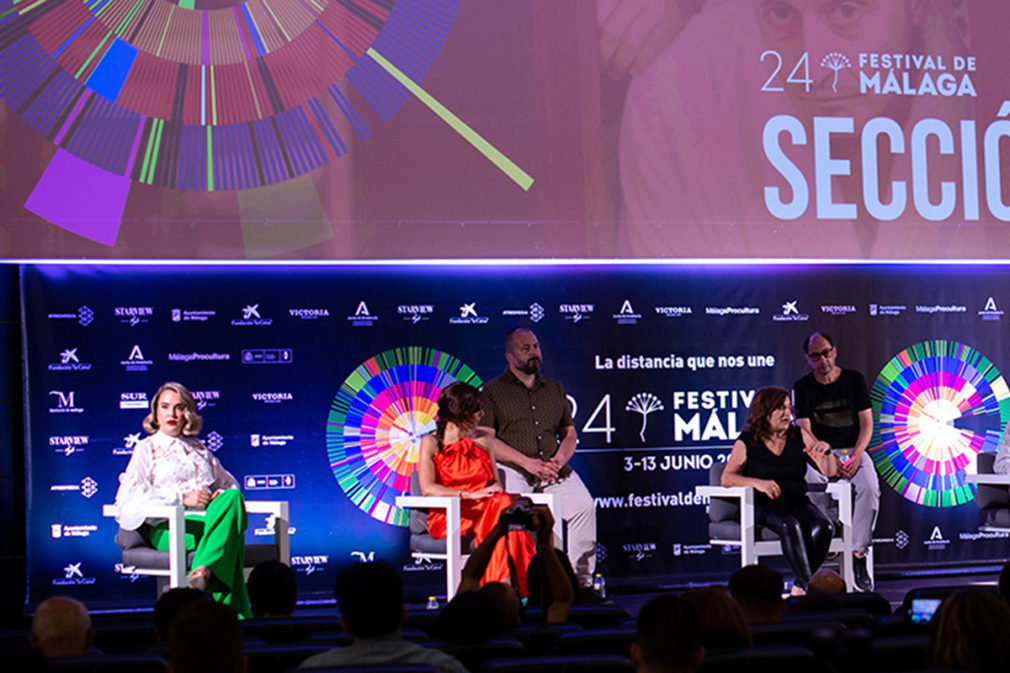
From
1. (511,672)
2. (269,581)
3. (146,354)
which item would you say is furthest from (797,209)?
(511,672)

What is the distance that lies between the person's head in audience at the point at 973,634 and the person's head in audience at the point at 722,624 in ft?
1.45

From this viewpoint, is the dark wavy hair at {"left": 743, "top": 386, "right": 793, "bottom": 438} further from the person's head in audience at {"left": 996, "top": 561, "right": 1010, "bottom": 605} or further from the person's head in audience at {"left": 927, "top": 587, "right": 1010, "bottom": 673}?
the person's head in audience at {"left": 927, "top": 587, "right": 1010, "bottom": 673}

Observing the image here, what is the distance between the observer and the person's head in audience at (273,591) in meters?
3.76

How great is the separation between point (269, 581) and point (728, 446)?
4.07m

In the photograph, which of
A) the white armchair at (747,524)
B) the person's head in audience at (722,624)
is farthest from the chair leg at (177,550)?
the person's head in audience at (722,624)

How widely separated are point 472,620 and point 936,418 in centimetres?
549

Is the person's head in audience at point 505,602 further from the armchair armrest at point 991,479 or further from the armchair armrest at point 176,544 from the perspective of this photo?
the armchair armrest at point 991,479

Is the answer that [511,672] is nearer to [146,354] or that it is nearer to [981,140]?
[146,354]

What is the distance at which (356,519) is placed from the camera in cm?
678

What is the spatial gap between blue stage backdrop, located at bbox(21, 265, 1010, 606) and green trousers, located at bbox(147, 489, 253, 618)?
115 cm

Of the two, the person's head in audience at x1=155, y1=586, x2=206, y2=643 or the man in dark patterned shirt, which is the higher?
the man in dark patterned shirt

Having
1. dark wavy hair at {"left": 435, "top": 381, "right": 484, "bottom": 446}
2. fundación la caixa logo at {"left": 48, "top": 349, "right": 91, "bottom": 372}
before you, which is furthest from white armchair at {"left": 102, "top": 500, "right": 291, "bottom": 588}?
fundación la caixa logo at {"left": 48, "top": 349, "right": 91, "bottom": 372}

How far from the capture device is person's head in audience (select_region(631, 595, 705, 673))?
240 centimetres

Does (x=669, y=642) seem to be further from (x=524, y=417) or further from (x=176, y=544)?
(x=524, y=417)
